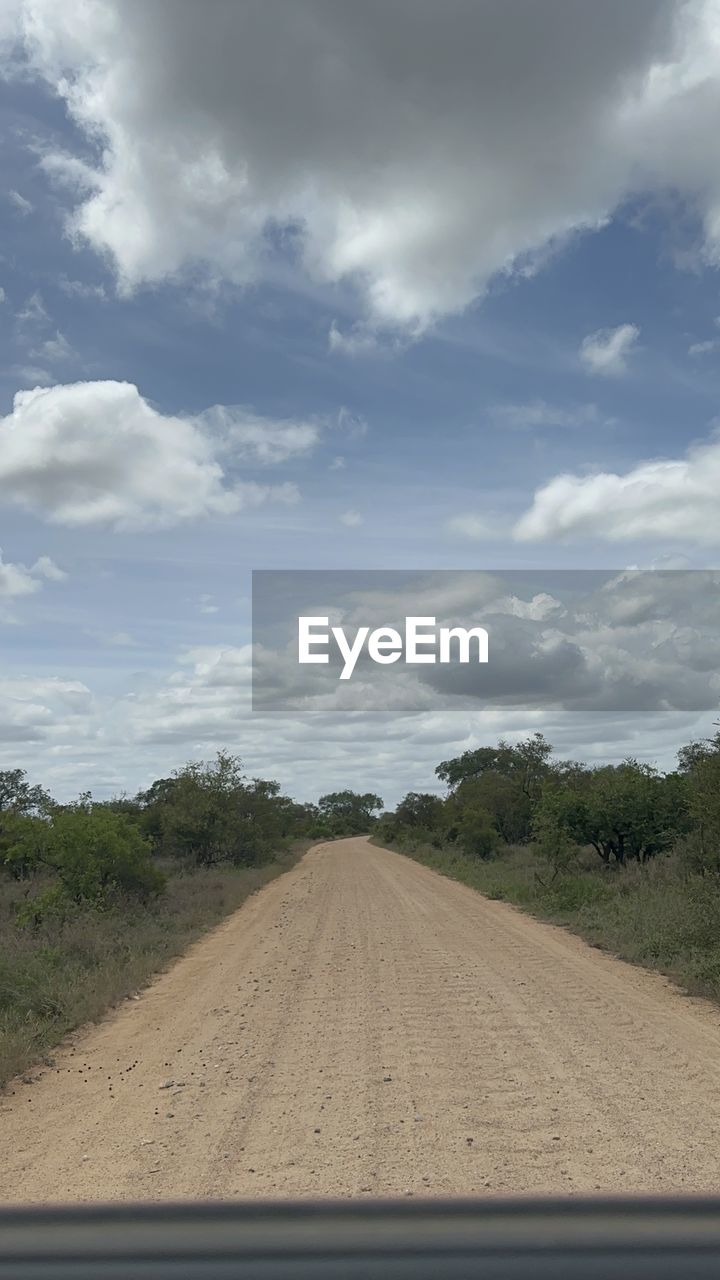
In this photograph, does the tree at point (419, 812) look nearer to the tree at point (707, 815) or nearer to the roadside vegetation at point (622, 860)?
the roadside vegetation at point (622, 860)

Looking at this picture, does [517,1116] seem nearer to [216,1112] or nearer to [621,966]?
[216,1112]

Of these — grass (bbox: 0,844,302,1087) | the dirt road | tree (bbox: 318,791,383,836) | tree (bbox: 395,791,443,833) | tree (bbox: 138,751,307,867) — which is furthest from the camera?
tree (bbox: 318,791,383,836)

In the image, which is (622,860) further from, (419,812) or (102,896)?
(419,812)

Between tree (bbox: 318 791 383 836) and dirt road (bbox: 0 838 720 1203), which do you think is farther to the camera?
tree (bbox: 318 791 383 836)

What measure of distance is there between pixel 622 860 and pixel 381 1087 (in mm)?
19939

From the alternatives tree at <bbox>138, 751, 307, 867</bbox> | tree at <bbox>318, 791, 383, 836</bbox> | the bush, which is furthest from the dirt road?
tree at <bbox>318, 791, 383, 836</bbox>

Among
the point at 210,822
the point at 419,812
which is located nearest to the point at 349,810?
the point at 419,812

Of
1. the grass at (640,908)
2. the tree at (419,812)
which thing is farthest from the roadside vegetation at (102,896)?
the tree at (419,812)

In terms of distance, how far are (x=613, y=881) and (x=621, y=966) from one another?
9.96 metres

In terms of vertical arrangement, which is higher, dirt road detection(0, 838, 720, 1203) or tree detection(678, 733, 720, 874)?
tree detection(678, 733, 720, 874)

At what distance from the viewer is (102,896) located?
1908 cm

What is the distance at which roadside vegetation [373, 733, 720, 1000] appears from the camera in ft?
44.4

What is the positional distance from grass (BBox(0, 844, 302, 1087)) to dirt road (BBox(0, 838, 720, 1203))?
13.8 inches

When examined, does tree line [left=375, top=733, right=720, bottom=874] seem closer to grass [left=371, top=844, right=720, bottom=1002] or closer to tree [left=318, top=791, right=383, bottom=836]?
grass [left=371, top=844, right=720, bottom=1002]
